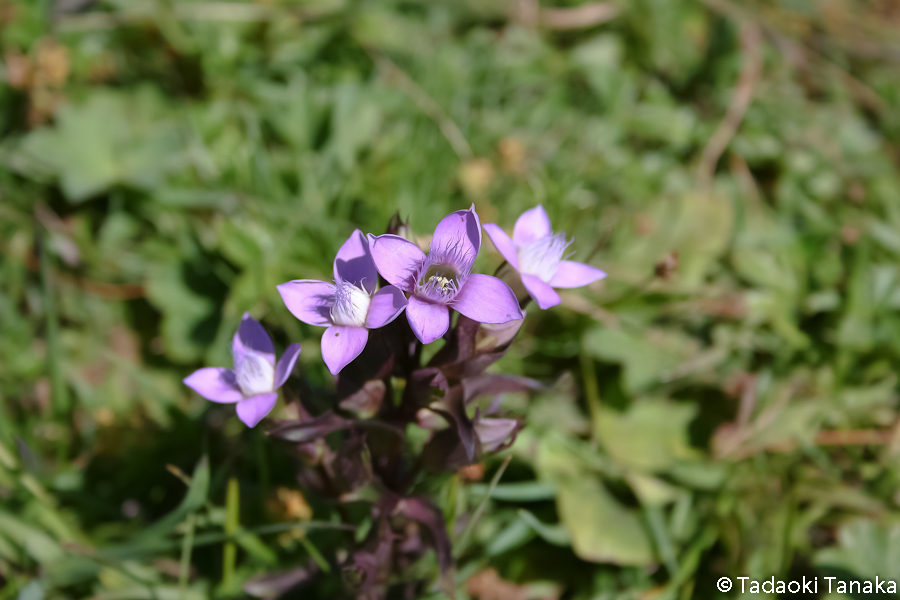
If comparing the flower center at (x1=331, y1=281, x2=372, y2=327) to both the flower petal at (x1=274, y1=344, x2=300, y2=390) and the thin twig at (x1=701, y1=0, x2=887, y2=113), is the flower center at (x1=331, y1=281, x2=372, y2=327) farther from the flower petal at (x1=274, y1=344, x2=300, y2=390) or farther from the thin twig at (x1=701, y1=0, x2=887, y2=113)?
the thin twig at (x1=701, y1=0, x2=887, y2=113)

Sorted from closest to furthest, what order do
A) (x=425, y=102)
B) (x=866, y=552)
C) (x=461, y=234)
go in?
(x=461, y=234)
(x=866, y=552)
(x=425, y=102)

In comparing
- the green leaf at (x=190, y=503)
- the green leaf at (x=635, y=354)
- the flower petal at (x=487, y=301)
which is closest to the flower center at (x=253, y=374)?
the green leaf at (x=190, y=503)

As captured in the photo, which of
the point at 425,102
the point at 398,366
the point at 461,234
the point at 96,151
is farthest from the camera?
the point at 425,102

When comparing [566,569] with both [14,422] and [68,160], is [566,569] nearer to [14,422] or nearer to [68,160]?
[14,422]

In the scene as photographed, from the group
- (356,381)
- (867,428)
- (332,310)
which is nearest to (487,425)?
(356,381)

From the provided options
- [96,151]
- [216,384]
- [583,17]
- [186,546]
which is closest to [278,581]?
[186,546]

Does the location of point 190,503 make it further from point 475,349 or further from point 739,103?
point 739,103

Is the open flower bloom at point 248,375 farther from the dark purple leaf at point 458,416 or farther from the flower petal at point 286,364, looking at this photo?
the dark purple leaf at point 458,416
